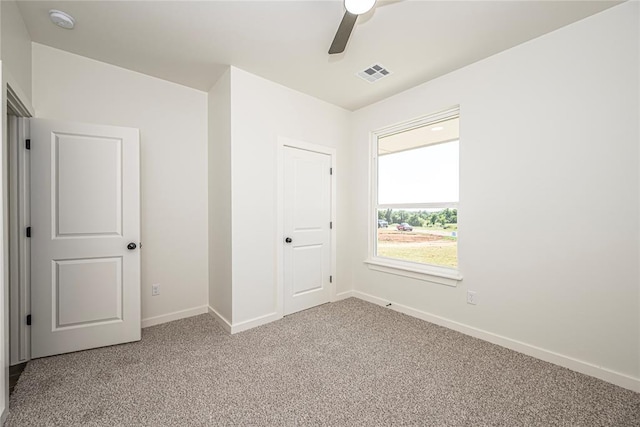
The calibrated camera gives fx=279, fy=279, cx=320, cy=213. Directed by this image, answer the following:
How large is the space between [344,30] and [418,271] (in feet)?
8.15

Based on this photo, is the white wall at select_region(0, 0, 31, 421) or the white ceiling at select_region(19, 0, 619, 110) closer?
the white wall at select_region(0, 0, 31, 421)

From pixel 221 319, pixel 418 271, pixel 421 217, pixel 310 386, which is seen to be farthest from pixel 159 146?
pixel 418 271

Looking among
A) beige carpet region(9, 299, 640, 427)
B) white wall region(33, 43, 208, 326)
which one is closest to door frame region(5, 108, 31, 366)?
beige carpet region(9, 299, 640, 427)

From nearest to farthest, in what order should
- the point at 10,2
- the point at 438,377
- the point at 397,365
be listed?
the point at 10,2 < the point at 438,377 < the point at 397,365

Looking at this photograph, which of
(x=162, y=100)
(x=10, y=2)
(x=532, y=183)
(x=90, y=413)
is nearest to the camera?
A: (x=90, y=413)

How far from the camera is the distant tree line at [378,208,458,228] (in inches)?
119

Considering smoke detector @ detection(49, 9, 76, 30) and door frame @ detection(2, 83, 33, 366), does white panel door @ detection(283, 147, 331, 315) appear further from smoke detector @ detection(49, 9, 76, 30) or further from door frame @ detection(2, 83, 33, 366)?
door frame @ detection(2, 83, 33, 366)

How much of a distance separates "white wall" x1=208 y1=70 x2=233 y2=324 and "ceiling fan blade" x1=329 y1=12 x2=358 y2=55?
54.9 inches

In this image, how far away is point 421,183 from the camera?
329 cm

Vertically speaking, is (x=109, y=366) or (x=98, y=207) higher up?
(x=98, y=207)

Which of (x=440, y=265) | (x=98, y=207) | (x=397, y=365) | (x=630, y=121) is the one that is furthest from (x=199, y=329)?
(x=630, y=121)

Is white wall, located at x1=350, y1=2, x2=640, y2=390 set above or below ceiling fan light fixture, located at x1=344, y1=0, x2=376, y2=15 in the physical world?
below

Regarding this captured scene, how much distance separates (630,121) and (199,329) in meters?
3.96

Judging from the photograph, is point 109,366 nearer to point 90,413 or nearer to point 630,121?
point 90,413
